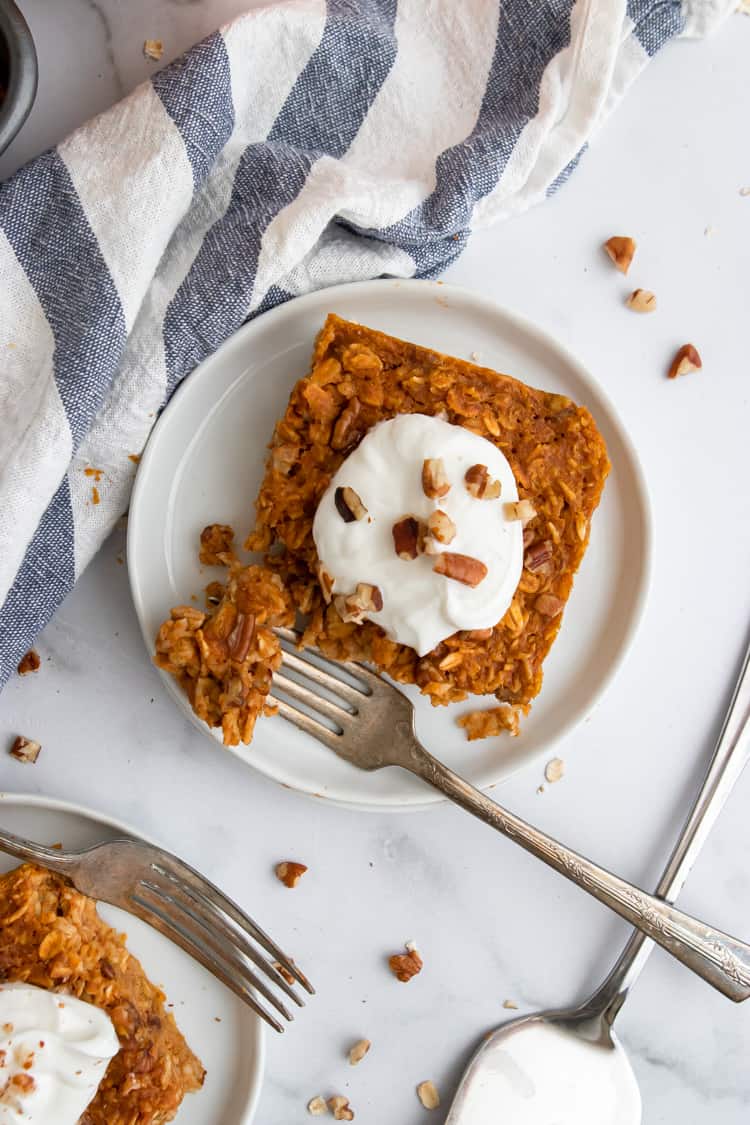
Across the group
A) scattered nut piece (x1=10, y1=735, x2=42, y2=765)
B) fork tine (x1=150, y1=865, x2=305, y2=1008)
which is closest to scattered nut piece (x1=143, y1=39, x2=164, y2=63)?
scattered nut piece (x1=10, y1=735, x2=42, y2=765)

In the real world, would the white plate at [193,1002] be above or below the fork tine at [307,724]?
below

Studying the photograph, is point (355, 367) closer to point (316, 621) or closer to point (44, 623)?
point (316, 621)

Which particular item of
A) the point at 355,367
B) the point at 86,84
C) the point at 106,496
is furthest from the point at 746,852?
the point at 86,84

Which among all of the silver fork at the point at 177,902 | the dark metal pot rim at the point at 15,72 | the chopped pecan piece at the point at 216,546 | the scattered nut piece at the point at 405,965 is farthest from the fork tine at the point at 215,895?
the dark metal pot rim at the point at 15,72

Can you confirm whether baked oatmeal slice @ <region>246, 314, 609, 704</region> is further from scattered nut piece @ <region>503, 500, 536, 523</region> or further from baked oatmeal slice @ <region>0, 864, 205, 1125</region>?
baked oatmeal slice @ <region>0, 864, 205, 1125</region>

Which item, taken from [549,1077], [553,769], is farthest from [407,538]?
[549,1077]

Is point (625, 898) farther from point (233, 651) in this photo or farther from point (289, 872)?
point (233, 651)

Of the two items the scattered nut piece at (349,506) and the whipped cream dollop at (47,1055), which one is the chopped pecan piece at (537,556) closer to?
the scattered nut piece at (349,506)
